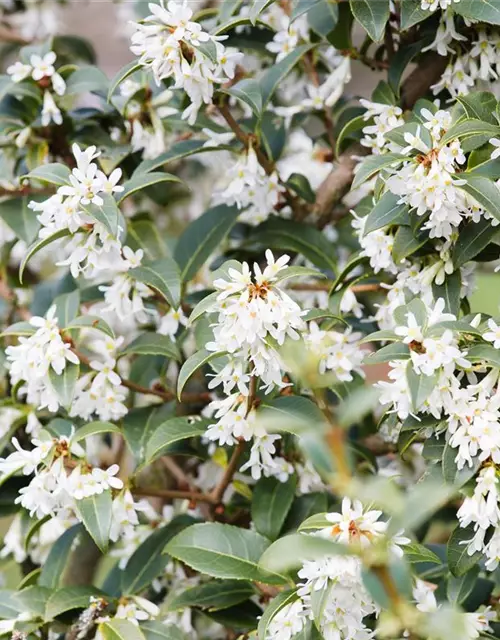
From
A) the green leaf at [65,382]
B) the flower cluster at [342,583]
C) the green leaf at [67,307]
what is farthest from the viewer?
the green leaf at [67,307]

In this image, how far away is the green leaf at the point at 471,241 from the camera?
3.04 ft

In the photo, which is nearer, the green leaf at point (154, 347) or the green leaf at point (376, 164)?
the green leaf at point (376, 164)

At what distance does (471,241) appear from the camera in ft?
3.07

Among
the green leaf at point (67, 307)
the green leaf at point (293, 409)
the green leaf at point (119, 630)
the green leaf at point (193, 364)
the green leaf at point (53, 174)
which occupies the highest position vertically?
the green leaf at point (53, 174)

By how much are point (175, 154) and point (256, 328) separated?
1.18 feet

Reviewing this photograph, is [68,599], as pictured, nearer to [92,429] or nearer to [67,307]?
[92,429]

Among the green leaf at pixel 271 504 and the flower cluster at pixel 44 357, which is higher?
the flower cluster at pixel 44 357

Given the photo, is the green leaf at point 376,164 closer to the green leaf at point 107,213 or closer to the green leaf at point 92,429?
the green leaf at point 107,213

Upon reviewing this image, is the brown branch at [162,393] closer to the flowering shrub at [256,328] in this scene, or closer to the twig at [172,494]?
the flowering shrub at [256,328]

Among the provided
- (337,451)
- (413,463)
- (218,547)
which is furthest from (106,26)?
(337,451)

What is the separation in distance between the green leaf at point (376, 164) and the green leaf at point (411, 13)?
0.16 metres

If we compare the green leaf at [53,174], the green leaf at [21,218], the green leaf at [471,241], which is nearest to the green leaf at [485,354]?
the green leaf at [471,241]

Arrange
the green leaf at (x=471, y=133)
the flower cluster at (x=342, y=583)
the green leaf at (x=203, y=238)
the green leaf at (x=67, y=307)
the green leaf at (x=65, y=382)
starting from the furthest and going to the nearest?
the green leaf at (x=203, y=238), the green leaf at (x=67, y=307), the green leaf at (x=65, y=382), the green leaf at (x=471, y=133), the flower cluster at (x=342, y=583)

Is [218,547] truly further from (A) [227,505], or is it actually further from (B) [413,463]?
(B) [413,463]
